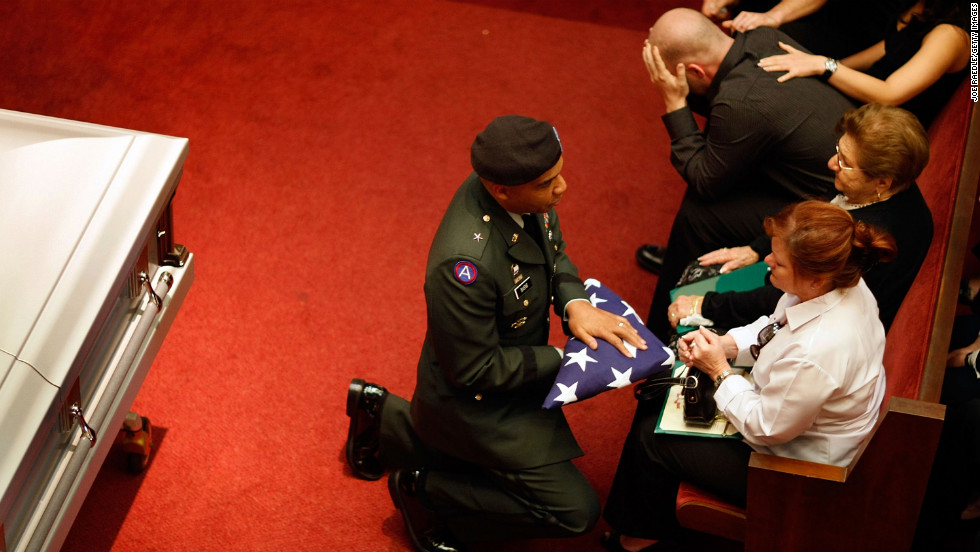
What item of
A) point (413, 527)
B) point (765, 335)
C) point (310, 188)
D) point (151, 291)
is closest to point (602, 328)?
point (765, 335)

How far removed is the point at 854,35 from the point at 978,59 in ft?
2.39

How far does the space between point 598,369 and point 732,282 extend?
0.80m

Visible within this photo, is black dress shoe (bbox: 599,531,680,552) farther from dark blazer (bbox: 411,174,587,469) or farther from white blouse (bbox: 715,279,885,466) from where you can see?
white blouse (bbox: 715,279,885,466)

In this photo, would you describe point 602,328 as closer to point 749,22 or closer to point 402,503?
point 402,503

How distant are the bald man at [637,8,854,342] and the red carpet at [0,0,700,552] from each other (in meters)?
0.61

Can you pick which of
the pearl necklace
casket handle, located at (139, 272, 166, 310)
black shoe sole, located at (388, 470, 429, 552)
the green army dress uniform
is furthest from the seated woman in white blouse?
casket handle, located at (139, 272, 166, 310)

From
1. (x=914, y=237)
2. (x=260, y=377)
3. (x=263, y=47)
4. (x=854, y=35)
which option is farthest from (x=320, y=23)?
(x=914, y=237)

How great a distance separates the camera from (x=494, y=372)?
2260 millimetres

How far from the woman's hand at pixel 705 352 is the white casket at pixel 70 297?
1385mm

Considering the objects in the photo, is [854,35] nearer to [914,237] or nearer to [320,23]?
[914,237]

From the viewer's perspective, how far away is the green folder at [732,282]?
2822mm

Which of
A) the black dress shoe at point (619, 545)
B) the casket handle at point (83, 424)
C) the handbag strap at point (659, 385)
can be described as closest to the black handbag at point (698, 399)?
the handbag strap at point (659, 385)

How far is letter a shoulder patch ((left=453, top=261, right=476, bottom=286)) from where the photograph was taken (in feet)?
6.95

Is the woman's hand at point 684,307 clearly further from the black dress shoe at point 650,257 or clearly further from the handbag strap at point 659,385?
the black dress shoe at point 650,257
